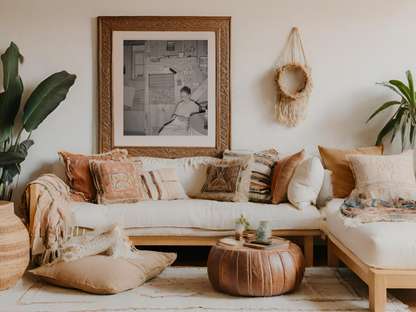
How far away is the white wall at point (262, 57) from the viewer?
379cm

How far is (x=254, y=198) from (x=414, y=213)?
48.1 inches

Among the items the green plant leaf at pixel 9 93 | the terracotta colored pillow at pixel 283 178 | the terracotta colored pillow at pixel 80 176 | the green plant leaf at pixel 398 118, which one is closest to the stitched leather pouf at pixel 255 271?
the terracotta colored pillow at pixel 283 178

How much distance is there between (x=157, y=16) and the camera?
3770mm

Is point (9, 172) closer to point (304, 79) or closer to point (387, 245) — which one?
point (304, 79)

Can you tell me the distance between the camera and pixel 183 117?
3.81m

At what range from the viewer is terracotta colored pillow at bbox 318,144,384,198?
334cm

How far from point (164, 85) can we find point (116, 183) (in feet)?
3.72

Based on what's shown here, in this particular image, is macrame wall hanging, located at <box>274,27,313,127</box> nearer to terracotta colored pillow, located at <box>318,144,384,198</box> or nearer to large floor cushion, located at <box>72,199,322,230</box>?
terracotta colored pillow, located at <box>318,144,384,198</box>

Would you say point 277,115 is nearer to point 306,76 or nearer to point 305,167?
point 306,76

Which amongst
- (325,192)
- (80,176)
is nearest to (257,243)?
(325,192)

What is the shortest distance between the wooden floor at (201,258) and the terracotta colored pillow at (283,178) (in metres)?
0.61

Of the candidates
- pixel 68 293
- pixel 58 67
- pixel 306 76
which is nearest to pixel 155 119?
pixel 58 67

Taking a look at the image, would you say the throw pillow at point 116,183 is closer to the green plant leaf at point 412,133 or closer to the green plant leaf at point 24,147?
the green plant leaf at point 24,147

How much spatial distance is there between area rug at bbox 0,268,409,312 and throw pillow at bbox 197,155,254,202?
2.81 feet
